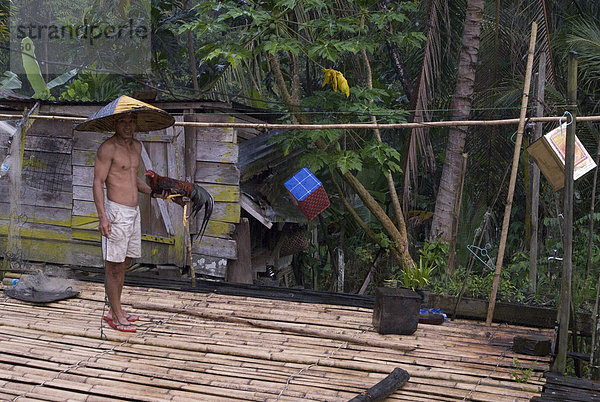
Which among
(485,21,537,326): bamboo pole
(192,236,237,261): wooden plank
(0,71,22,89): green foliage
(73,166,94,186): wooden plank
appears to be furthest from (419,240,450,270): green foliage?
(0,71,22,89): green foliage

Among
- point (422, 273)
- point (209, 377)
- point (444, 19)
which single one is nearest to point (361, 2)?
point (444, 19)

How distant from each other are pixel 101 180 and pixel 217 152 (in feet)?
8.22

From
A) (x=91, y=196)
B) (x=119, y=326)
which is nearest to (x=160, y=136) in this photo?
(x=91, y=196)

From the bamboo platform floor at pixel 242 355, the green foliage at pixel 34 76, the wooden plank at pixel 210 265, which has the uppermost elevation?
the green foliage at pixel 34 76

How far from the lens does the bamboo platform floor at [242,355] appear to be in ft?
11.9

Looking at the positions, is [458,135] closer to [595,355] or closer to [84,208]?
[595,355]

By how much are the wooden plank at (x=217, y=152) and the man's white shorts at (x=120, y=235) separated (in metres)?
2.36

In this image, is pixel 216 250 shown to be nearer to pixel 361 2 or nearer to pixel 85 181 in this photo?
pixel 85 181

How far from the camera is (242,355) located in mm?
4203

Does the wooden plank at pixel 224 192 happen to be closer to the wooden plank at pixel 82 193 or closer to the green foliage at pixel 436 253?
the wooden plank at pixel 82 193

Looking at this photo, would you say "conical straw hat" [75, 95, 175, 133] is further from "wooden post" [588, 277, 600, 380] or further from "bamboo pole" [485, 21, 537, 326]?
"wooden post" [588, 277, 600, 380]

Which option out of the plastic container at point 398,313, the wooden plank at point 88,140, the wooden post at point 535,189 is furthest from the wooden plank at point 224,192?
the wooden post at point 535,189

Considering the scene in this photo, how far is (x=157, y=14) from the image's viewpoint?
11.1m

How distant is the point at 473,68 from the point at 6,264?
595cm
